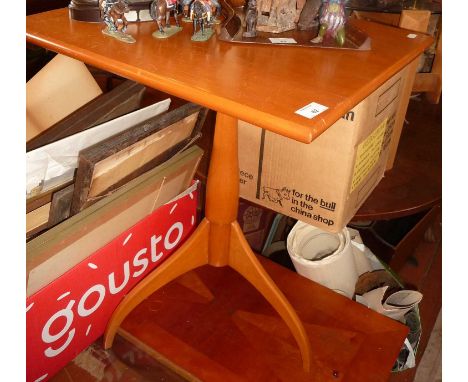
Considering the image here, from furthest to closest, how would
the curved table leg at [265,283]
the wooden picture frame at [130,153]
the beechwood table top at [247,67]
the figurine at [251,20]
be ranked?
the curved table leg at [265,283]
the figurine at [251,20]
the wooden picture frame at [130,153]
the beechwood table top at [247,67]

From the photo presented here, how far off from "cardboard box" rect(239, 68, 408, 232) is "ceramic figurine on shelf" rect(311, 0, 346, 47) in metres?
0.13

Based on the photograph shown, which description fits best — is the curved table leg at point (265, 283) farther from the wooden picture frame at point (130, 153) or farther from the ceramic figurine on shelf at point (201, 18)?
the ceramic figurine on shelf at point (201, 18)

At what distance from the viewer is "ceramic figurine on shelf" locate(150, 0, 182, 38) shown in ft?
3.04

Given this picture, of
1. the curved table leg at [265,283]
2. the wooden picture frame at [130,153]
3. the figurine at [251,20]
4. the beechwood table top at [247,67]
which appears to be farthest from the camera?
the curved table leg at [265,283]

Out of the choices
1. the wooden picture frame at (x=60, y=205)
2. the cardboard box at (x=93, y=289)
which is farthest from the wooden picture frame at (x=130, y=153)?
the cardboard box at (x=93, y=289)

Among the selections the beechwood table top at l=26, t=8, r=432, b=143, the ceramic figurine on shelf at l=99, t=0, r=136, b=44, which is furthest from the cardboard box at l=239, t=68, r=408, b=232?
the ceramic figurine on shelf at l=99, t=0, r=136, b=44

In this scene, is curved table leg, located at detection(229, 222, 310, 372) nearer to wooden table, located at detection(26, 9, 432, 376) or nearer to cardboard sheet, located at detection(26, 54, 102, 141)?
wooden table, located at detection(26, 9, 432, 376)

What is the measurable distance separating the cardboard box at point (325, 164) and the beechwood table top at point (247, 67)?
8 cm

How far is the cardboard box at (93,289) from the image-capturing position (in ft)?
3.04

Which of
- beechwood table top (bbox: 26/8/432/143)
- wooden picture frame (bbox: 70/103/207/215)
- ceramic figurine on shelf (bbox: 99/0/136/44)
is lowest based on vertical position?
wooden picture frame (bbox: 70/103/207/215)

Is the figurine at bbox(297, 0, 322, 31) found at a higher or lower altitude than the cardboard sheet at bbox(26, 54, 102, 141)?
higher

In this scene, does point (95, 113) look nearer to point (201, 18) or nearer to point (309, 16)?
point (201, 18)

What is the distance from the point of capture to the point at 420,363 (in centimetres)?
150

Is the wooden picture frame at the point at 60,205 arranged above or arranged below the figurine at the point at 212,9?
below
